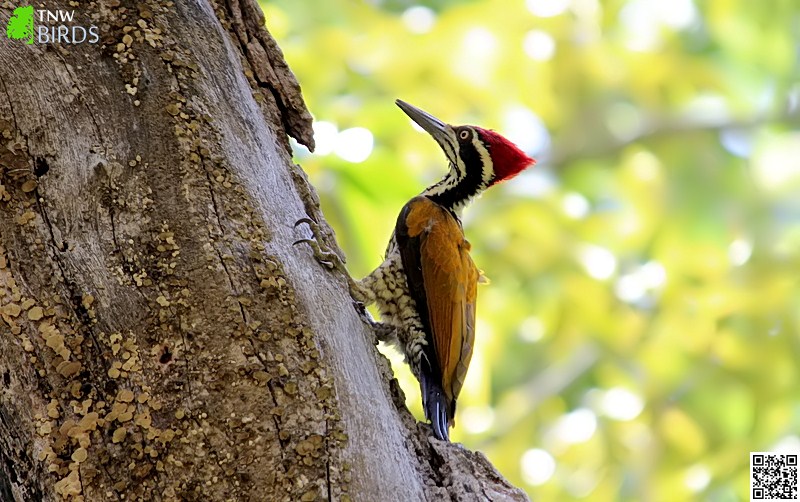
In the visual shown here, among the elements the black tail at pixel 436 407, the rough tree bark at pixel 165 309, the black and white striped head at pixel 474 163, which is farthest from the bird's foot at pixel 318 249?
the black and white striped head at pixel 474 163

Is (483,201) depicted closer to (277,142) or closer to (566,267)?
(566,267)

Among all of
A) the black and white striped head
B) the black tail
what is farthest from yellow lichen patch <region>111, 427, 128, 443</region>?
the black and white striped head

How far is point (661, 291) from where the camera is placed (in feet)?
20.0

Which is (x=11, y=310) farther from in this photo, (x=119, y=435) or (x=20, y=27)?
(x=20, y=27)

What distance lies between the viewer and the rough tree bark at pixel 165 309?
6.20 feet

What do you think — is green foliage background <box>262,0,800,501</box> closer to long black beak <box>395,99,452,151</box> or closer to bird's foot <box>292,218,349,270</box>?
long black beak <box>395,99,452,151</box>

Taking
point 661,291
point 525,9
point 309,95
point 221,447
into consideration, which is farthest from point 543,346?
point 221,447

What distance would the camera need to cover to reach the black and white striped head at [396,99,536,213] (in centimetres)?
383

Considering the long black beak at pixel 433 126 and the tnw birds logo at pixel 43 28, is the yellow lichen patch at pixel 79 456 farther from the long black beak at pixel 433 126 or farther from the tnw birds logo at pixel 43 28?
the long black beak at pixel 433 126

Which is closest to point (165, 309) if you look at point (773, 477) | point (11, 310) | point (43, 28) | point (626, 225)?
point (11, 310)

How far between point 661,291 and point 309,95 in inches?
108

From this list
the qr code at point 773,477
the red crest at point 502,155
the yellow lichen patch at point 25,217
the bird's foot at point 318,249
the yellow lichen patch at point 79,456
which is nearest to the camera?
the yellow lichen patch at point 79,456

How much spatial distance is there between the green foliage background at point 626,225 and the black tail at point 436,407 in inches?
66.2

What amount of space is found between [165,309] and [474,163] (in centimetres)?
210
